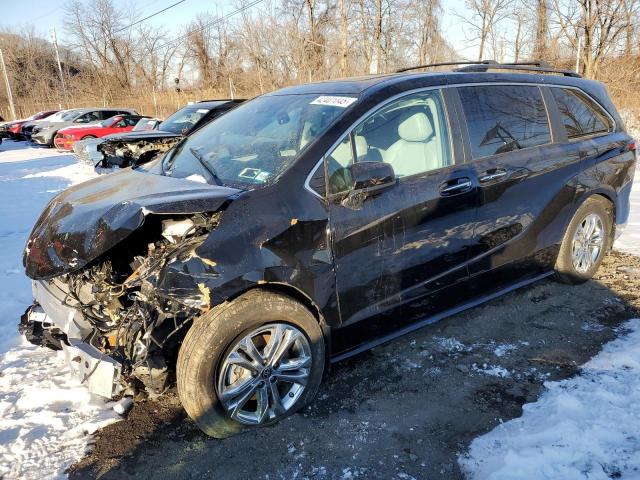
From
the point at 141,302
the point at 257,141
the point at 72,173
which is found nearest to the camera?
the point at 141,302

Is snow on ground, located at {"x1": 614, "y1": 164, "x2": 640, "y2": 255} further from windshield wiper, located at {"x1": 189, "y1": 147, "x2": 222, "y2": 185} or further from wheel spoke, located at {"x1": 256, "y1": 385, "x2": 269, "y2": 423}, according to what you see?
windshield wiper, located at {"x1": 189, "y1": 147, "x2": 222, "y2": 185}

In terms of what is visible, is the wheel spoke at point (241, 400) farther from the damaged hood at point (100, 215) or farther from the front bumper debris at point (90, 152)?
the front bumper debris at point (90, 152)

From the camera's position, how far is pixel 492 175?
348 cm

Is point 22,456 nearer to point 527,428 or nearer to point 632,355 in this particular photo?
point 527,428

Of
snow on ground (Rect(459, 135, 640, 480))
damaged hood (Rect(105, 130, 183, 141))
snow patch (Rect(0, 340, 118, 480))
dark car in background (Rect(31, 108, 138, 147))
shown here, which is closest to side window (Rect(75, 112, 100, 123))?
dark car in background (Rect(31, 108, 138, 147))

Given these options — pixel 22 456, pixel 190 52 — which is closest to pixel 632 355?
pixel 22 456

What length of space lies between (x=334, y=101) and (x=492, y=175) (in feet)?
4.13

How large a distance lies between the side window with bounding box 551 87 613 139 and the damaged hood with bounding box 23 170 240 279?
9.97 feet

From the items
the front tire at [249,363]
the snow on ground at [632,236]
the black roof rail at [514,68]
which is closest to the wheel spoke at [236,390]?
the front tire at [249,363]

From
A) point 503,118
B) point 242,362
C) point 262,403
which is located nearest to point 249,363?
point 242,362

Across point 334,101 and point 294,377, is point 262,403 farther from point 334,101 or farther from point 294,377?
point 334,101

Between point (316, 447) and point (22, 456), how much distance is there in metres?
1.56

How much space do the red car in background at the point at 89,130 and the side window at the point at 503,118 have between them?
640 inches

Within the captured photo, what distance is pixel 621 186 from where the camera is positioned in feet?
15.1
